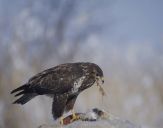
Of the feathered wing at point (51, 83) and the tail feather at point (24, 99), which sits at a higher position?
the feathered wing at point (51, 83)

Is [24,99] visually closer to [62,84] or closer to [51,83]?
[51,83]

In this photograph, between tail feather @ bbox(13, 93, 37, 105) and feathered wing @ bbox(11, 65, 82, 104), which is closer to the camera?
tail feather @ bbox(13, 93, 37, 105)

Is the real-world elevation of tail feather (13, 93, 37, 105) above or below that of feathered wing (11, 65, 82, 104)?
below

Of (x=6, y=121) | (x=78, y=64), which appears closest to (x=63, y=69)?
(x=78, y=64)

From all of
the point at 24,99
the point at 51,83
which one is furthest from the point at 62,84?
the point at 24,99

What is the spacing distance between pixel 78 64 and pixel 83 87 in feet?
1.88

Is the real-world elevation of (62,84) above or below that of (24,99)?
above

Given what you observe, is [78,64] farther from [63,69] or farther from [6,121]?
[6,121]

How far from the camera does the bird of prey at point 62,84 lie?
15.9 meters

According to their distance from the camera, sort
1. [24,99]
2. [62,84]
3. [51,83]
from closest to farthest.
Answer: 1. [24,99]
2. [62,84]
3. [51,83]

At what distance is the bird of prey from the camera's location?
1587 cm

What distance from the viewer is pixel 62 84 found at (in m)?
16.2

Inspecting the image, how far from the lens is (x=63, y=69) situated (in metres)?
16.2

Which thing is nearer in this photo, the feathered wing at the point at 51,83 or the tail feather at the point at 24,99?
the tail feather at the point at 24,99
